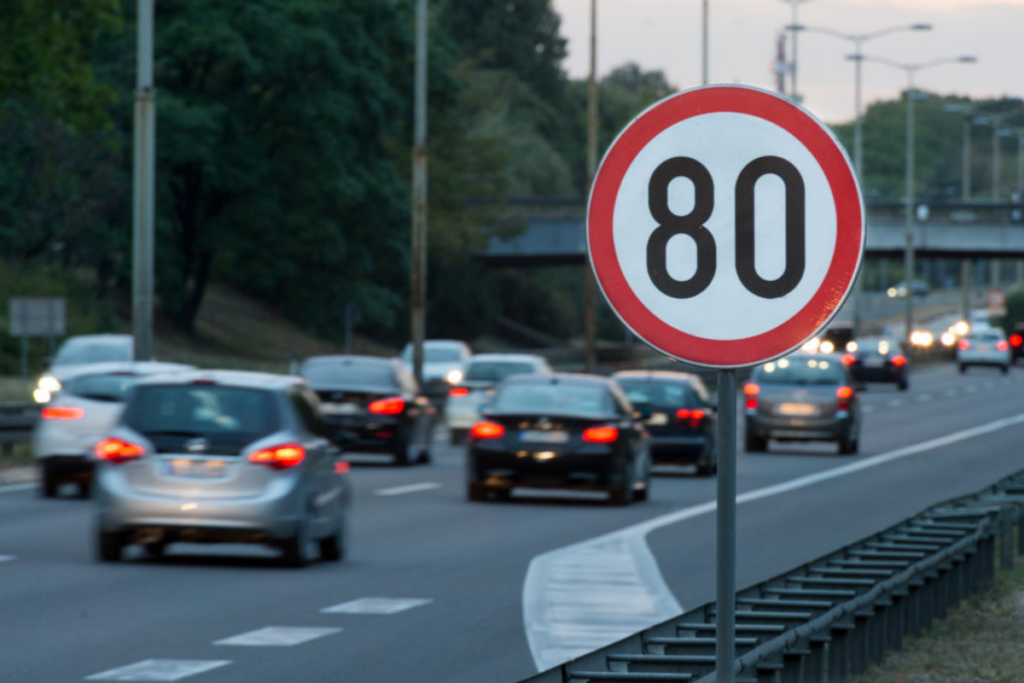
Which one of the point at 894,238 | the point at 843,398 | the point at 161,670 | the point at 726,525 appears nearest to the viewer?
the point at 726,525

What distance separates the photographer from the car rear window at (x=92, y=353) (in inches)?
1248

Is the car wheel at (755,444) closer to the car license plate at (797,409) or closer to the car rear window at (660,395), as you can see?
the car license plate at (797,409)

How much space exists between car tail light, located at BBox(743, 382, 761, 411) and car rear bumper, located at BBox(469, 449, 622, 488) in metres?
11.7

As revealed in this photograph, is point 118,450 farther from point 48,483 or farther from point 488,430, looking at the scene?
point 488,430

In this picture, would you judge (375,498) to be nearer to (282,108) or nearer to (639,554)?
(639,554)

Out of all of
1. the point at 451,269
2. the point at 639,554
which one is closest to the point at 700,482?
the point at 639,554

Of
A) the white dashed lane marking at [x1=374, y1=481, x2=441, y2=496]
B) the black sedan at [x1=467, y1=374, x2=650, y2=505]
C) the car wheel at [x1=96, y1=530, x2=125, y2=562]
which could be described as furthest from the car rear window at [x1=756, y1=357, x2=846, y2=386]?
the car wheel at [x1=96, y1=530, x2=125, y2=562]

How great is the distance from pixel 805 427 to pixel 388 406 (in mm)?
7945

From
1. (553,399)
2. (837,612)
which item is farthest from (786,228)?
(553,399)

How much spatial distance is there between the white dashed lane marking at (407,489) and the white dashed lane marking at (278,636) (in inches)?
485

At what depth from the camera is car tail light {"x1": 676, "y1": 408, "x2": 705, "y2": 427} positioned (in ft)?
96.1

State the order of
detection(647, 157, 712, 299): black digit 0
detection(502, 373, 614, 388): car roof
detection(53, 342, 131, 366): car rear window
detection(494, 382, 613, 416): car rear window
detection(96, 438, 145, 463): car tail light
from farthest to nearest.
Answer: detection(53, 342, 131, 366): car rear window < detection(502, 373, 614, 388): car roof < detection(494, 382, 613, 416): car rear window < detection(96, 438, 145, 463): car tail light < detection(647, 157, 712, 299): black digit 0

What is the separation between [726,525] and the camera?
516 cm

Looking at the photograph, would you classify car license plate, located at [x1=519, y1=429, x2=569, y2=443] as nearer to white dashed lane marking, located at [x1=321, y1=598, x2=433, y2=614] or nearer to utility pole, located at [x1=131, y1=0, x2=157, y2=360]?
utility pole, located at [x1=131, y1=0, x2=157, y2=360]
